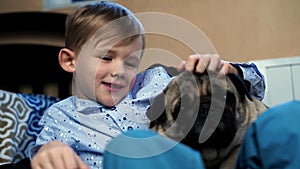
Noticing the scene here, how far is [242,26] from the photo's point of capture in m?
1.76

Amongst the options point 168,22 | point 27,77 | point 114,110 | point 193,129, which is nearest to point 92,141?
point 114,110

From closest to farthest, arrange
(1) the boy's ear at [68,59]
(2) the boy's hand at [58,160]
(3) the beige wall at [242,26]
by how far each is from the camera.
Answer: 1. (2) the boy's hand at [58,160]
2. (1) the boy's ear at [68,59]
3. (3) the beige wall at [242,26]

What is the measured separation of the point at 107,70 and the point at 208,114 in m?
0.29

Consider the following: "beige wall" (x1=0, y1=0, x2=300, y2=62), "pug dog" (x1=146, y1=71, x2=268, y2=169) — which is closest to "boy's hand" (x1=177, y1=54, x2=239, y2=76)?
"pug dog" (x1=146, y1=71, x2=268, y2=169)

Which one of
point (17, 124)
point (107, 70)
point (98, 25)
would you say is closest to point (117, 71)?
point (107, 70)

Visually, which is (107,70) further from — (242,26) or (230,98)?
(242,26)

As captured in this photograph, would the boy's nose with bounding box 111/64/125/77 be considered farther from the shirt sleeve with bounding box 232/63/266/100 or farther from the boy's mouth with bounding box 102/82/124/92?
the shirt sleeve with bounding box 232/63/266/100

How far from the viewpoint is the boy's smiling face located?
3.04 ft

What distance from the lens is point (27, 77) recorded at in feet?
6.78

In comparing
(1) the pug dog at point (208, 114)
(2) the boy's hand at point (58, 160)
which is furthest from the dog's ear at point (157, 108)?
(2) the boy's hand at point (58, 160)

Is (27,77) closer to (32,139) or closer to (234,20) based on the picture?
(32,139)

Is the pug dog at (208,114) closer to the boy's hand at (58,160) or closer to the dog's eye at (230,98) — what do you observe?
the dog's eye at (230,98)

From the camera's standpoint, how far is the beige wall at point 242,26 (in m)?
1.70

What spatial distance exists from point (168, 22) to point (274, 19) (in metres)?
0.50
